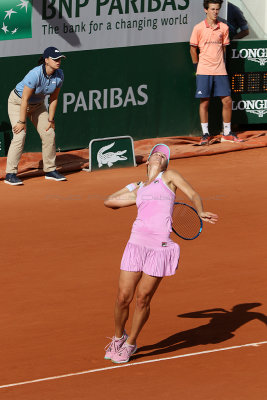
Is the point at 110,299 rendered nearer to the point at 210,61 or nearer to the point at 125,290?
the point at 125,290

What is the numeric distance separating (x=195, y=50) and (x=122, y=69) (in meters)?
1.38

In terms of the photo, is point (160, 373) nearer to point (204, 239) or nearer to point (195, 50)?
point (204, 239)

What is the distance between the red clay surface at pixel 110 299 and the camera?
25.1 ft

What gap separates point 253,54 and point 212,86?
46.9 inches

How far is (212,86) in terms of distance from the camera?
57.6 ft

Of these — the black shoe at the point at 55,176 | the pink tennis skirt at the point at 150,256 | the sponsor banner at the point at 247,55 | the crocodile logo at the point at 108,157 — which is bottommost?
the black shoe at the point at 55,176

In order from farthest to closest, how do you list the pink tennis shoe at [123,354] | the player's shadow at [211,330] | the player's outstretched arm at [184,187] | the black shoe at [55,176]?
the black shoe at [55,176]
the player's shadow at [211,330]
the pink tennis shoe at [123,354]
the player's outstretched arm at [184,187]

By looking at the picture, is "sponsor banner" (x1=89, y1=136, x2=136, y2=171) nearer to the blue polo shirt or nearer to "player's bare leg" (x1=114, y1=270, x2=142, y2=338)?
the blue polo shirt

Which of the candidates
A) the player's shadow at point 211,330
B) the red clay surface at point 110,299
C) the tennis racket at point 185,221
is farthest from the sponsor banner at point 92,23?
the tennis racket at point 185,221

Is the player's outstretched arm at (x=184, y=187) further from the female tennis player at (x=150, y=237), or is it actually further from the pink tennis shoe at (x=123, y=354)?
the pink tennis shoe at (x=123, y=354)

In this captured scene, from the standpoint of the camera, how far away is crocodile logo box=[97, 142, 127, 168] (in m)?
16.2

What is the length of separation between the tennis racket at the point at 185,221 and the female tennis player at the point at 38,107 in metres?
6.58

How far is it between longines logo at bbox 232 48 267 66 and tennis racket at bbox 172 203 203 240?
10158 mm

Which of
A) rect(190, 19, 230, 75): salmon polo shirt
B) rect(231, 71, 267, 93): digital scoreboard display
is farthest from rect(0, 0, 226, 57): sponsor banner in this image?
rect(231, 71, 267, 93): digital scoreboard display
